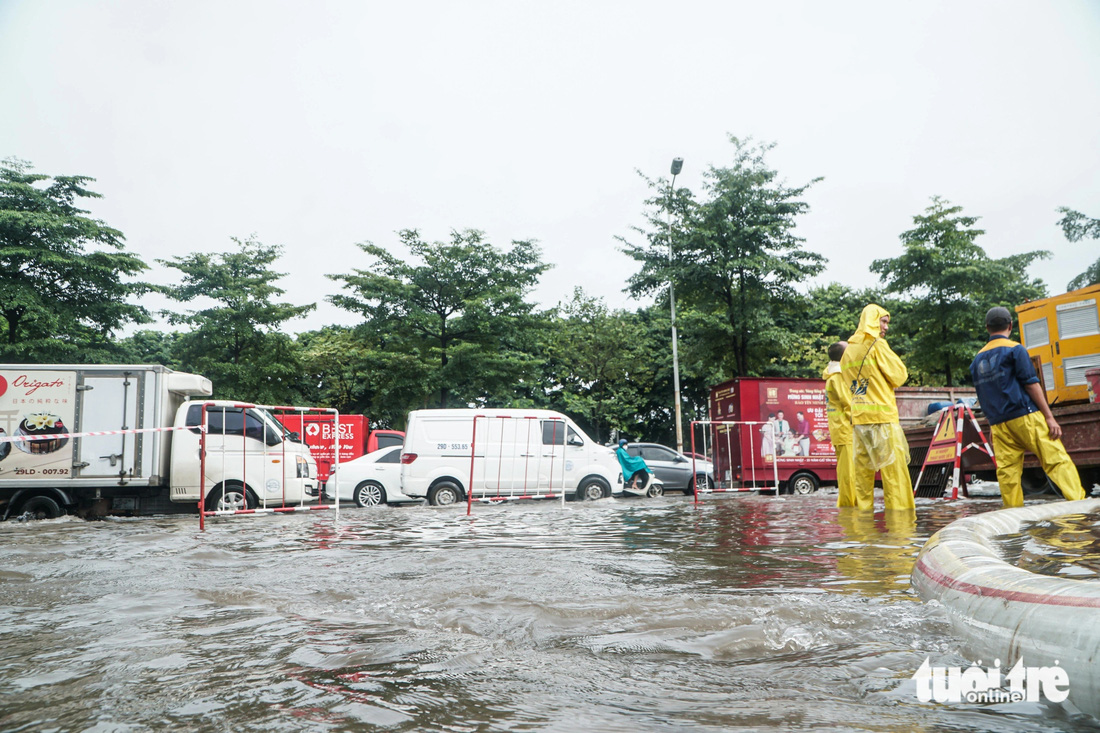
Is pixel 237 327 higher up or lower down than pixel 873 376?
higher up

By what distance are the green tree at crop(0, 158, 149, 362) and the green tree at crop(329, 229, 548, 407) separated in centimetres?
703

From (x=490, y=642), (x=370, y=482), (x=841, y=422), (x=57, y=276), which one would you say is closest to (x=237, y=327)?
(x=57, y=276)

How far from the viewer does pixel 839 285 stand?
→ 1683 inches

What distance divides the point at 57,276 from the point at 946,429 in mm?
25266

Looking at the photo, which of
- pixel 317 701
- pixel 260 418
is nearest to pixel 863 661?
pixel 317 701

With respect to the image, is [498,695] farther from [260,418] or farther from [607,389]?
[607,389]

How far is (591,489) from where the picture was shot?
50.3 feet

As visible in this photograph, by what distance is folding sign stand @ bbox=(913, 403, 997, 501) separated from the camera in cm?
1009

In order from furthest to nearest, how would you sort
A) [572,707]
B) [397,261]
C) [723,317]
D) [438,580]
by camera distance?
[397,261] → [723,317] → [438,580] → [572,707]

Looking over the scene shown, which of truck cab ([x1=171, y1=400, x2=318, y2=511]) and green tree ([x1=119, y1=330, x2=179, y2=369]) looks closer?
truck cab ([x1=171, y1=400, x2=318, y2=511])

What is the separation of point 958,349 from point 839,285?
65.5 ft

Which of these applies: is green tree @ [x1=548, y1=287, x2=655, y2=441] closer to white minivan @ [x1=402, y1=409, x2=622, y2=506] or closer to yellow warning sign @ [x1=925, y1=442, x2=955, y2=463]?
white minivan @ [x1=402, y1=409, x2=622, y2=506]

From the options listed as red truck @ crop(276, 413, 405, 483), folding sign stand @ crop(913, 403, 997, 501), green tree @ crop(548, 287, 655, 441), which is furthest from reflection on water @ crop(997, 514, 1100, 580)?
green tree @ crop(548, 287, 655, 441)

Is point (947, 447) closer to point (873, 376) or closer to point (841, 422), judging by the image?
point (841, 422)
